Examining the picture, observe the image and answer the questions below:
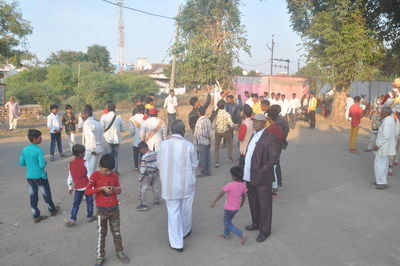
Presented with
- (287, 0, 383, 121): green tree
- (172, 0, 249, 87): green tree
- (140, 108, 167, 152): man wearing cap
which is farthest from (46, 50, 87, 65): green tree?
(140, 108, 167, 152): man wearing cap

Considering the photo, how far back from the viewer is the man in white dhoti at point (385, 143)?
7.19m

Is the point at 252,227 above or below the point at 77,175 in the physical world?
below

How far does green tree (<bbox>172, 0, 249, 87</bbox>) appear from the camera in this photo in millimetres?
19359

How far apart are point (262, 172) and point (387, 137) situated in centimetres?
383

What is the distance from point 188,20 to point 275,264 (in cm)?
1851

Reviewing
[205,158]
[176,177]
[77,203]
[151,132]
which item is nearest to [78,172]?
[77,203]

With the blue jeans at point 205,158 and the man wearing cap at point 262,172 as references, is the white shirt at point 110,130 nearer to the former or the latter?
the blue jeans at point 205,158

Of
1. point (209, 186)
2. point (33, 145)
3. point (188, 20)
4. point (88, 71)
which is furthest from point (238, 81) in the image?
point (88, 71)

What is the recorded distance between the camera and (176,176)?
14.7 ft

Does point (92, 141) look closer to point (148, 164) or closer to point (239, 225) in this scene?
point (148, 164)

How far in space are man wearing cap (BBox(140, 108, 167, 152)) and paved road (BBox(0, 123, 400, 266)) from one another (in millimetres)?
1065

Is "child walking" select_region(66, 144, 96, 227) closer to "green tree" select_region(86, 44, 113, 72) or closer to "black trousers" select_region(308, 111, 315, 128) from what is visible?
"black trousers" select_region(308, 111, 315, 128)

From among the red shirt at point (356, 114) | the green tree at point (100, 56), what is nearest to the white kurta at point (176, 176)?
the red shirt at point (356, 114)

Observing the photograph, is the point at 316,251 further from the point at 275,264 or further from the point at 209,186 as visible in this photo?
the point at 209,186
